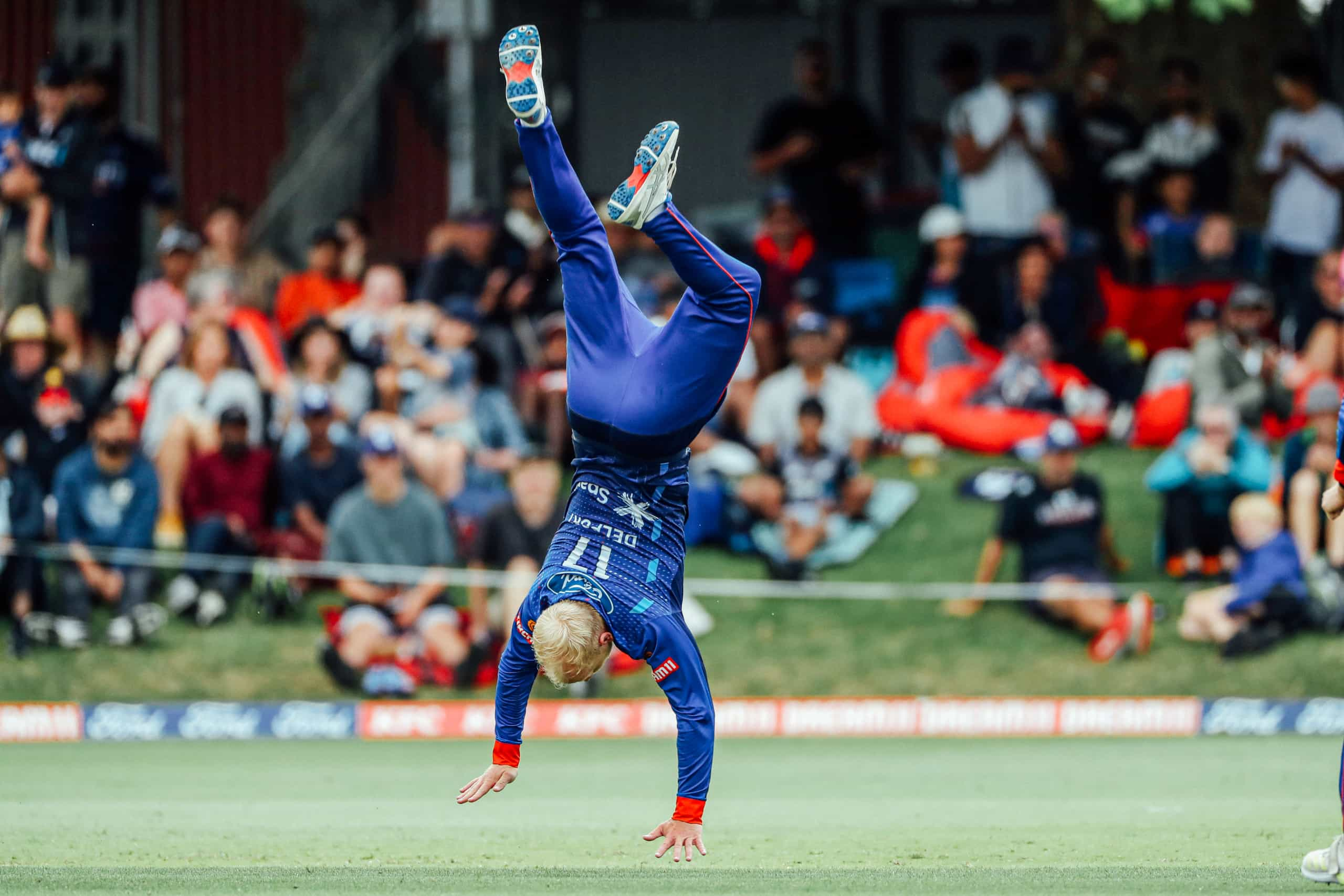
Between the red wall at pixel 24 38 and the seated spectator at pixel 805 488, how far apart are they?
8983 mm

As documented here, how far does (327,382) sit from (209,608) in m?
1.92

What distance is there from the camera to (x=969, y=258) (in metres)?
15.3

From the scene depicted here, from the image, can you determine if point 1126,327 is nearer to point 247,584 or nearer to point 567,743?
point 567,743

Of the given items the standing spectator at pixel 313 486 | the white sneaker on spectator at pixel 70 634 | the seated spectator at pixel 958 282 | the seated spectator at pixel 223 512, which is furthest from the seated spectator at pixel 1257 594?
the white sneaker on spectator at pixel 70 634

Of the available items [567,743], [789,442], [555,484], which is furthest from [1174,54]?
[567,743]

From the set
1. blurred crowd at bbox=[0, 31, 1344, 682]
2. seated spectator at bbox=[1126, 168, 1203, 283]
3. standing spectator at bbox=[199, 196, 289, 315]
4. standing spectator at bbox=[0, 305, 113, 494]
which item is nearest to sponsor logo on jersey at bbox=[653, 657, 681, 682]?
blurred crowd at bbox=[0, 31, 1344, 682]

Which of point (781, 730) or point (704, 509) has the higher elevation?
point (704, 509)

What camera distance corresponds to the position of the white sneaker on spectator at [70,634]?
13.2m

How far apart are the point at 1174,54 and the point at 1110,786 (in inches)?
392

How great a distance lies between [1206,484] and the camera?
1348 cm

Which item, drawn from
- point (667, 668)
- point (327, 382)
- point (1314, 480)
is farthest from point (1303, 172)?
point (667, 668)

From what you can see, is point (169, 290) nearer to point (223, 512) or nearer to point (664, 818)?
point (223, 512)

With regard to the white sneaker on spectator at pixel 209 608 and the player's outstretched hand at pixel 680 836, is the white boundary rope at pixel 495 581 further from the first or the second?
the player's outstretched hand at pixel 680 836

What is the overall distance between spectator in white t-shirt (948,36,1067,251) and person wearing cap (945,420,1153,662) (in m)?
2.57
